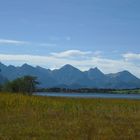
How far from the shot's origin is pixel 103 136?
59.6ft

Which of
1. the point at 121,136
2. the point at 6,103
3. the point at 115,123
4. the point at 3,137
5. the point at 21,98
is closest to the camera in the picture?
the point at 3,137

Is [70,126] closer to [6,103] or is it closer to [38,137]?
[38,137]

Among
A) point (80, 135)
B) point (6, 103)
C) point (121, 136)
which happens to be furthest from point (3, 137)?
point (6, 103)

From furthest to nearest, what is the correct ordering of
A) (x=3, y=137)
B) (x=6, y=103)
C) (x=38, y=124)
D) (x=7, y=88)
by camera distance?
(x=7, y=88)
(x=6, y=103)
(x=38, y=124)
(x=3, y=137)

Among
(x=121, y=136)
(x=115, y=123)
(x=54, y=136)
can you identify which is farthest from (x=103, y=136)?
(x=115, y=123)

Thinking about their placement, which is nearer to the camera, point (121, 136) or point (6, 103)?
point (121, 136)

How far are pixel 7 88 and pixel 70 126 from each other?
4021 inches

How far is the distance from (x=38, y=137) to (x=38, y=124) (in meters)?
4.70

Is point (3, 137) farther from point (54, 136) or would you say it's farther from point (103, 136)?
point (103, 136)

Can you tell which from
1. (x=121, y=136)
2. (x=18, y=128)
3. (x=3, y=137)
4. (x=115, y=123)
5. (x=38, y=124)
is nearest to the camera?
(x=3, y=137)

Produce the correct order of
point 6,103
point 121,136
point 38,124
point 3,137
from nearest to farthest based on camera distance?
point 3,137 < point 121,136 < point 38,124 < point 6,103

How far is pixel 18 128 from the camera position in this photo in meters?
20.9

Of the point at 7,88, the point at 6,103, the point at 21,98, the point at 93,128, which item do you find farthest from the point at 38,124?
the point at 7,88

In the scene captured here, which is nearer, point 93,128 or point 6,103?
point 93,128
